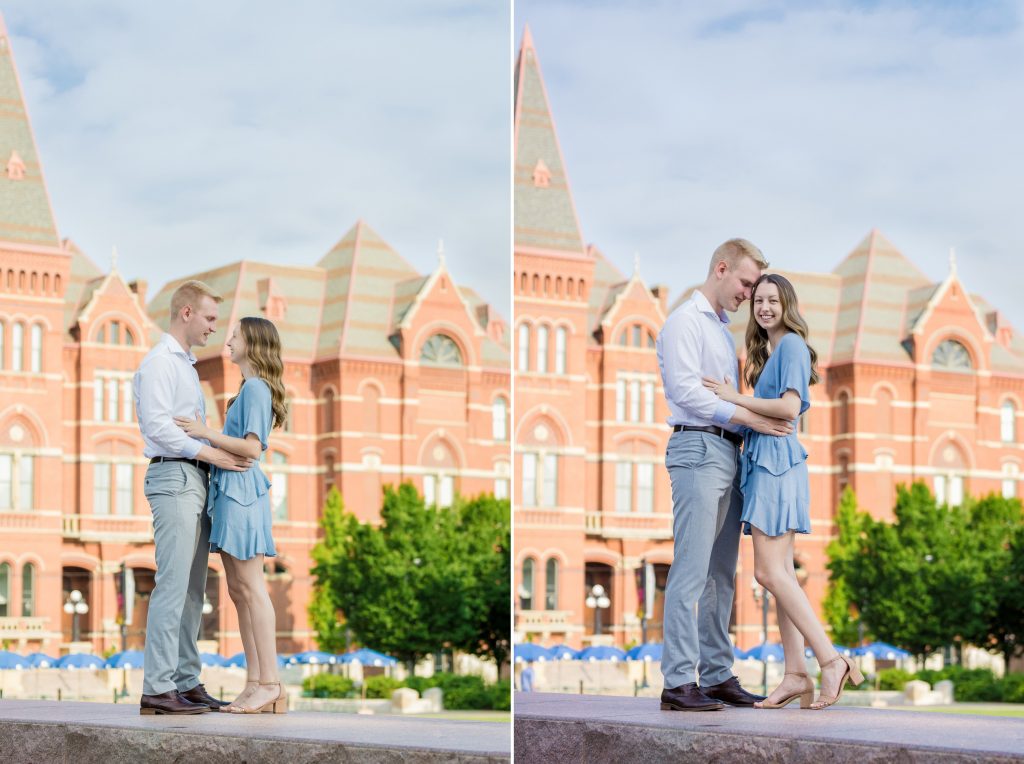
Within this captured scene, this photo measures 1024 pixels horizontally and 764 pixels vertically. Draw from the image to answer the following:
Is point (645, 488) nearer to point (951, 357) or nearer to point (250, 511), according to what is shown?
point (951, 357)

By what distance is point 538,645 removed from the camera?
33.9m

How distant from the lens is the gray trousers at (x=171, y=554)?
4410 mm

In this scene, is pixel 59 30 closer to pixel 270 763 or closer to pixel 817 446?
pixel 817 446

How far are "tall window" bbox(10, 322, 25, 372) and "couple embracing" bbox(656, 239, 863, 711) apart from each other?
32.3 metres

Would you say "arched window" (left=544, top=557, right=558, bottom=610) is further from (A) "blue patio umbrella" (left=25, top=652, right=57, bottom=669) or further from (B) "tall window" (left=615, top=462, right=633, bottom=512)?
(A) "blue patio umbrella" (left=25, top=652, right=57, bottom=669)

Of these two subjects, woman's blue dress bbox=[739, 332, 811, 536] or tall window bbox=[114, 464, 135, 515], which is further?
tall window bbox=[114, 464, 135, 515]

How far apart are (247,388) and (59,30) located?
3314 centimetres

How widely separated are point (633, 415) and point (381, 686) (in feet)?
36.9

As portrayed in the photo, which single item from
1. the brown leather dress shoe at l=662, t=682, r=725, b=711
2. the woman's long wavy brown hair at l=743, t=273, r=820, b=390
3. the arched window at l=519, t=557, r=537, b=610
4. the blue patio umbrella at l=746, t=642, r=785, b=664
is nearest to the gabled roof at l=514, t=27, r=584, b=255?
the arched window at l=519, t=557, r=537, b=610

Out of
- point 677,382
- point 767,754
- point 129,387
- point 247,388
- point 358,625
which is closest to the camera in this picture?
point 767,754

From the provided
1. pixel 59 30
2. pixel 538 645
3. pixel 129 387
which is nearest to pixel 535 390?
pixel 538 645

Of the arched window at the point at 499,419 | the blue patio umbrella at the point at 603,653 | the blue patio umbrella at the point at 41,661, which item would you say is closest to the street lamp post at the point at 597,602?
the blue patio umbrella at the point at 603,653

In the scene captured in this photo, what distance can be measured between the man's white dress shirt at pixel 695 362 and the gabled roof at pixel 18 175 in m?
33.7

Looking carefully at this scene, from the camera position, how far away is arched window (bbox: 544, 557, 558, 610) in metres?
36.6
